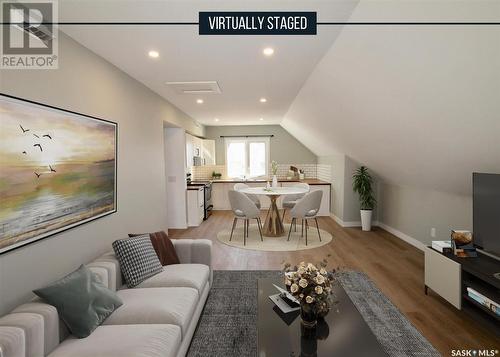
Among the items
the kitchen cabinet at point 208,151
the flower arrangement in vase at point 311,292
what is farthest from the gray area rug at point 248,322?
the kitchen cabinet at point 208,151

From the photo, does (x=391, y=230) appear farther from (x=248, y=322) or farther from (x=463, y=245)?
(x=248, y=322)

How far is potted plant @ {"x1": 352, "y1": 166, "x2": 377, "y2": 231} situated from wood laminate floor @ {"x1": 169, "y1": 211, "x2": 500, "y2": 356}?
24 centimetres

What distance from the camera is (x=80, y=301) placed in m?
1.72

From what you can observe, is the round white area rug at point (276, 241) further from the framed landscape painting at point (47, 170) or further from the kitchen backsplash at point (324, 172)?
the framed landscape painting at point (47, 170)

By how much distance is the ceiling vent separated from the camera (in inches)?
139

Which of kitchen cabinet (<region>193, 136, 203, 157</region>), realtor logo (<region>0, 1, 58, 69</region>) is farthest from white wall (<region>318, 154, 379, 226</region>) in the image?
realtor logo (<region>0, 1, 58, 69</region>)

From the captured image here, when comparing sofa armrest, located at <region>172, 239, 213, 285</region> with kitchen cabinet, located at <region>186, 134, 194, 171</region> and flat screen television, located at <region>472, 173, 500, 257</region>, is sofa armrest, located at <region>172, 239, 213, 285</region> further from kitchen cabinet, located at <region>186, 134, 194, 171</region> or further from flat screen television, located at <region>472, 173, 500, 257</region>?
kitchen cabinet, located at <region>186, 134, 194, 171</region>

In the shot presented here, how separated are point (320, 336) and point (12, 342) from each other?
1.69m

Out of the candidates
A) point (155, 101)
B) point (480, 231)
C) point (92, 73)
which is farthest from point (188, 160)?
point (480, 231)

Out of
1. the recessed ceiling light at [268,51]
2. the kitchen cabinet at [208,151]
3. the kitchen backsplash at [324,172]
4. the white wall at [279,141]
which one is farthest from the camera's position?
the white wall at [279,141]

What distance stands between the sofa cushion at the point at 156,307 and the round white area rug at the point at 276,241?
2401 mm

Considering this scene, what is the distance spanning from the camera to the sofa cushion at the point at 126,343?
1.50 metres

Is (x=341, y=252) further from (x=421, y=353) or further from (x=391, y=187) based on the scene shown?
(x=421, y=353)

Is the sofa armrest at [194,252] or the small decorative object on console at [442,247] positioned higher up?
the small decorative object on console at [442,247]
